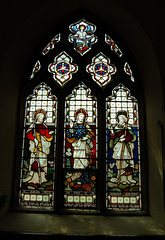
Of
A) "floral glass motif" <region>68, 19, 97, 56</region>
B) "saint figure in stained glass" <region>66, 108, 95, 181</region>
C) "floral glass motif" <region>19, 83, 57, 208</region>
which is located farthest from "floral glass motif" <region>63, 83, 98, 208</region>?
"floral glass motif" <region>68, 19, 97, 56</region>

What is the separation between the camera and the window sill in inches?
115

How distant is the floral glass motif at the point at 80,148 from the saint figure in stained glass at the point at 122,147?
266 mm

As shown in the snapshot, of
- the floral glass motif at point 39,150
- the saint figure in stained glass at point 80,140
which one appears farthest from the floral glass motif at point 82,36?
the saint figure in stained glass at point 80,140

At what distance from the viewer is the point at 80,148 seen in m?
3.92

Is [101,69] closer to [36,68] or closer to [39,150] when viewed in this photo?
[36,68]

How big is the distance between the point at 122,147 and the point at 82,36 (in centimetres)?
192

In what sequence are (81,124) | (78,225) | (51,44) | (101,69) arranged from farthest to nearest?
(51,44)
(101,69)
(81,124)
(78,225)

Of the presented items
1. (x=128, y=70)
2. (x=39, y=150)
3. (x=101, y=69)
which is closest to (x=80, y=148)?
(x=39, y=150)

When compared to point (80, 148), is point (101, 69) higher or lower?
higher

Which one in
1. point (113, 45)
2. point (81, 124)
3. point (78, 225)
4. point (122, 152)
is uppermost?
point (113, 45)

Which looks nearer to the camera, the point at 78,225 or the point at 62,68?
the point at 78,225

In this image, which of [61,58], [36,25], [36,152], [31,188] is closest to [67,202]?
[31,188]

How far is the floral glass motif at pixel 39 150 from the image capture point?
12.4 feet
